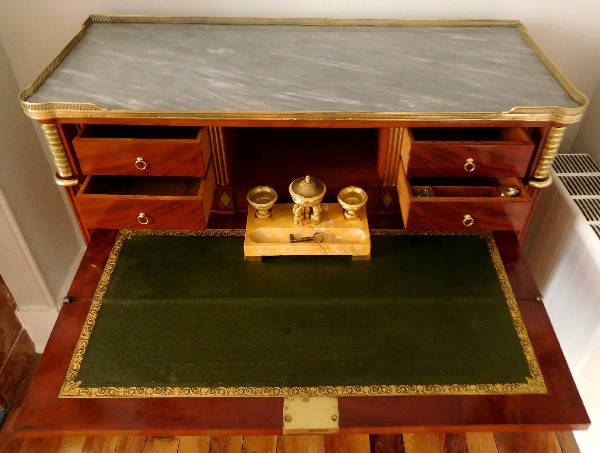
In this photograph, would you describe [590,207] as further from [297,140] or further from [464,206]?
[297,140]

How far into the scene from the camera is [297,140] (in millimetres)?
1883

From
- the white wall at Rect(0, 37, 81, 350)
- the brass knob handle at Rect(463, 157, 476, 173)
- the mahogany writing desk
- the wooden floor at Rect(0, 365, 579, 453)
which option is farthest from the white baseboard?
the brass knob handle at Rect(463, 157, 476, 173)

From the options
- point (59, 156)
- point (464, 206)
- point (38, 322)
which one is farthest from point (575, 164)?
point (38, 322)

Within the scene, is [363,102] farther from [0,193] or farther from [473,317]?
[0,193]

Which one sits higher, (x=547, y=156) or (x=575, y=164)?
(x=547, y=156)

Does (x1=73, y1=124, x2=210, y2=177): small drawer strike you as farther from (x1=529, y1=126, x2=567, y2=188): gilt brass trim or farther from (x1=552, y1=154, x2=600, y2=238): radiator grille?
(x1=552, y1=154, x2=600, y2=238): radiator grille

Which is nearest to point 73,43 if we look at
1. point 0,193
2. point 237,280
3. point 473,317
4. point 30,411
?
point 0,193

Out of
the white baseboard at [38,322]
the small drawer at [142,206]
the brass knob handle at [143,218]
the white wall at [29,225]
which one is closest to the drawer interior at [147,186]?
the small drawer at [142,206]

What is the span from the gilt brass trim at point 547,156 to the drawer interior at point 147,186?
104 centimetres

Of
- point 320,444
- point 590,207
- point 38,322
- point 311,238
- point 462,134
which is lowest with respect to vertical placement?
point 320,444

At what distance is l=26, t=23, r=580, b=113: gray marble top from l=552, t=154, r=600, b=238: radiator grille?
0.58m

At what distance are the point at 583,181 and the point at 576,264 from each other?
34cm

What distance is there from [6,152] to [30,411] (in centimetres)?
118

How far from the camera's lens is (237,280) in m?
1.53
